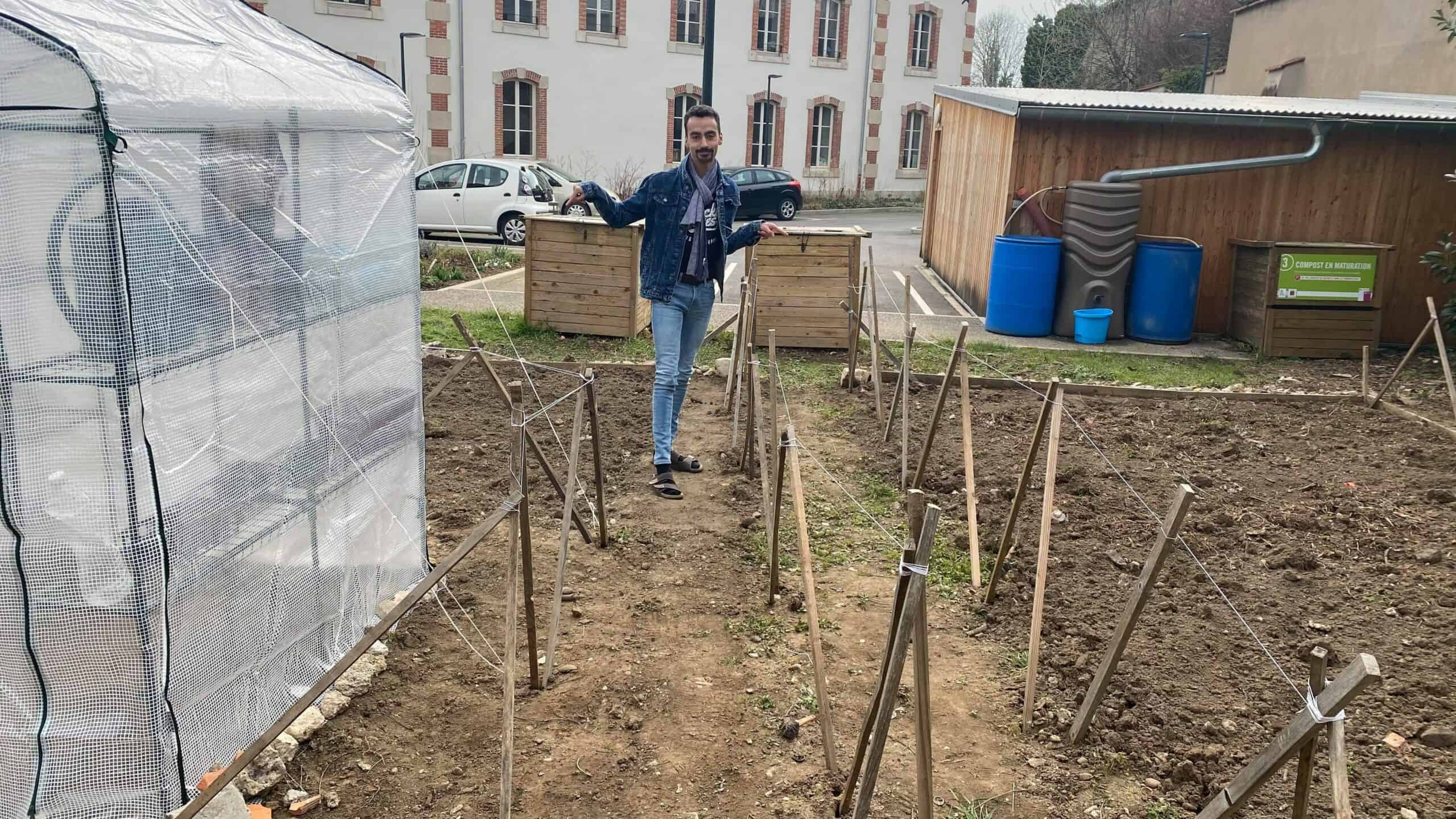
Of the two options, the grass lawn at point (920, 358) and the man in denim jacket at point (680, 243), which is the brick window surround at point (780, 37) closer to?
the grass lawn at point (920, 358)

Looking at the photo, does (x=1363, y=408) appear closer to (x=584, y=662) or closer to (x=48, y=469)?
(x=584, y=662)

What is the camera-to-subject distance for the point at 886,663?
2.96 metres

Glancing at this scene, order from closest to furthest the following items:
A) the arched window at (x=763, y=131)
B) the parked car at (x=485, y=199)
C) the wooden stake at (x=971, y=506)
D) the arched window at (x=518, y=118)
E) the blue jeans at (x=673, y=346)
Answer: the wooden stake at (x=971, y=506), the blue jeans at (x=673, y=346), the parked car at (x=485, y=199), the arched window at (x=518, y=118), the arched window at (x=763, y=131)

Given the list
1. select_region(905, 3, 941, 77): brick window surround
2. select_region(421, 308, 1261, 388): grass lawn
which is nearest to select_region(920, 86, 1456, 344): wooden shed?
select_region(421, 308, 1261, 388): grass lawn

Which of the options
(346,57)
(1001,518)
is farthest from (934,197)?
(346,57)

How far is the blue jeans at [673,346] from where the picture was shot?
602cm

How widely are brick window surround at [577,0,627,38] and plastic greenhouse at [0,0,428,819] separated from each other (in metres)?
26.0

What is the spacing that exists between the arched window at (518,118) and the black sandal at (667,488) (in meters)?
23.3

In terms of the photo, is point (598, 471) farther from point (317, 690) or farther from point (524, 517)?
point (317, 690)

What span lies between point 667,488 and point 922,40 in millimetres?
31524

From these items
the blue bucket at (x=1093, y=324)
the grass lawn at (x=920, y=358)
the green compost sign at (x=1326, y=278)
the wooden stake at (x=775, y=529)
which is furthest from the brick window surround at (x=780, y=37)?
the wooden stake at (x=775, y=529)

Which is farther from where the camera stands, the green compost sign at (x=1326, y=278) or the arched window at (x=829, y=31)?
the arched window at (x=829, y=31)

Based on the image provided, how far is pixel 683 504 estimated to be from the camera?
6.14 metres

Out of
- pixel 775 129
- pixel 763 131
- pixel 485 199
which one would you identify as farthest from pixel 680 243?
pixel 775 129
